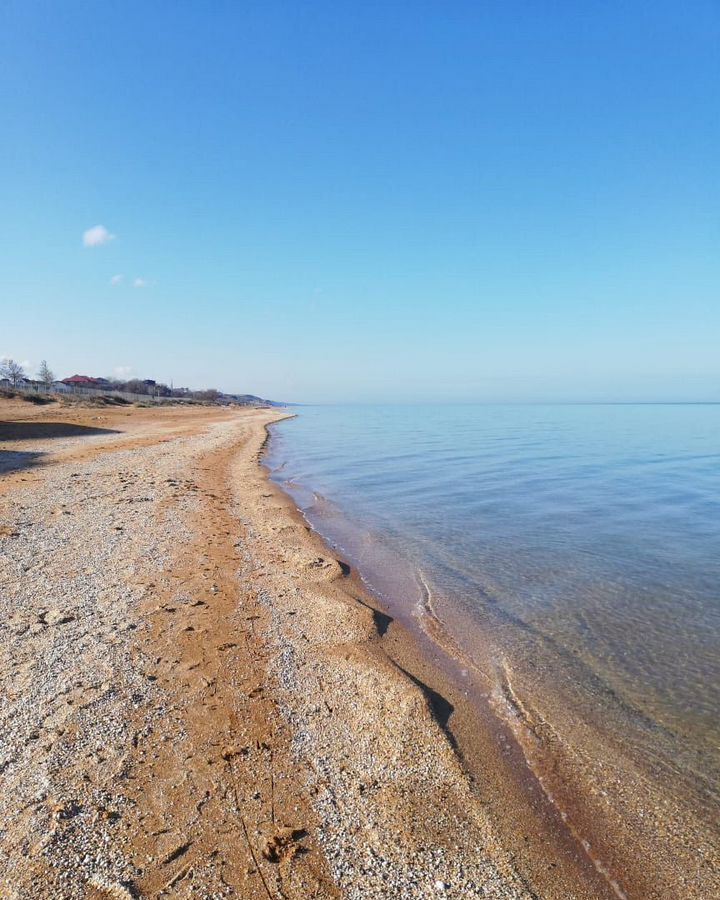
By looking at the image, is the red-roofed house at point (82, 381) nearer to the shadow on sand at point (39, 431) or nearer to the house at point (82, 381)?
the house at point (82, 381)

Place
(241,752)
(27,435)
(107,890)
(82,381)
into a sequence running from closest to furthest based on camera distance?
(107,890), (241,752), (27,435), (82,381)

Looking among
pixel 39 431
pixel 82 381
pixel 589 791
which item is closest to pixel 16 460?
pixel 39 431

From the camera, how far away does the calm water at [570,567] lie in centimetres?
575

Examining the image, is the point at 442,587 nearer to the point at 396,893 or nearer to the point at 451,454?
the point at 396,893

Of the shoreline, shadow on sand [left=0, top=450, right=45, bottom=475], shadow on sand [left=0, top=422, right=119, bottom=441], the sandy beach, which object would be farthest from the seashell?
shadow on sand [left=0, top=422, right=119, bottom=441]

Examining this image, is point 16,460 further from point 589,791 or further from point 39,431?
point 589,791

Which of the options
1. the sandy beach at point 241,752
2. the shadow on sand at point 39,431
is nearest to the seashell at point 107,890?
the sandy beach at point 241,752

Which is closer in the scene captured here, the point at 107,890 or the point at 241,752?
the point at 107,890

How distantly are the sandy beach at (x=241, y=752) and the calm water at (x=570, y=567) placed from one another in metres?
1.47

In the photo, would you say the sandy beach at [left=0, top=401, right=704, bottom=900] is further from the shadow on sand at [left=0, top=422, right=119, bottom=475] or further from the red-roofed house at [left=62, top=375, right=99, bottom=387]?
the red-roofed house at [left=62, top=375, right=99, bottom=387]

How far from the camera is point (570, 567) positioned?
952cm

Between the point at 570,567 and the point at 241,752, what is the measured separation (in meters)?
7.55

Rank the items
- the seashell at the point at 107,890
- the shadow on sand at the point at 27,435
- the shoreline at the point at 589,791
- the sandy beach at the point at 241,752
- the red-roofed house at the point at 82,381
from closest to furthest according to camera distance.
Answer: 1. the seashell at the point at 107,890
2. the sandy beach at the point at 241,752
3. the shoreline at the point at 589,791
4. the shadow on sand at the point at 27,435
5. the red-roofed house at the point at 82,381

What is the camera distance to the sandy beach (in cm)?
301
